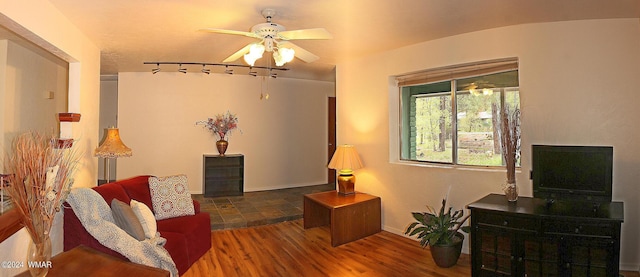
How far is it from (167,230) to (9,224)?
4.77 ft

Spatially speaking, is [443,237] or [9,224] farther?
[443,237]

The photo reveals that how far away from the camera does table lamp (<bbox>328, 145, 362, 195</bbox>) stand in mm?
4023

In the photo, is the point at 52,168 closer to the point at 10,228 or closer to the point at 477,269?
the point at 10,228

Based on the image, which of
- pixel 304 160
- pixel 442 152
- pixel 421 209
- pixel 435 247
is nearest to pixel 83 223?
pixel 435 247

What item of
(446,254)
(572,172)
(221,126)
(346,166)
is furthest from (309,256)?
(221,126)

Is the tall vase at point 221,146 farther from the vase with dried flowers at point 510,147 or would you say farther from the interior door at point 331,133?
the vase with dried flowers at point 510,147

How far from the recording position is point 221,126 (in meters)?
5.84

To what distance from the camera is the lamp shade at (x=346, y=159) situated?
4.02 m

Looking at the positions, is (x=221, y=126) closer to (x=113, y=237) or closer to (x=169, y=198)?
(x=169, y=198)

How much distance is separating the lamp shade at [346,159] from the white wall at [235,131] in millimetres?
2617

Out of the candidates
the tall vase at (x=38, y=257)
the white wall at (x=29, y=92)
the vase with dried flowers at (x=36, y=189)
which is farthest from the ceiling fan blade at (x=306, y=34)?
the white wall at (x=29, y=92)

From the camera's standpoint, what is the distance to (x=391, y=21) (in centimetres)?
294

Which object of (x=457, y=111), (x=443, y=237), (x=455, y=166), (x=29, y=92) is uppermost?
(x=29, y=92)

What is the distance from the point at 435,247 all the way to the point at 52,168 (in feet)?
9.97
